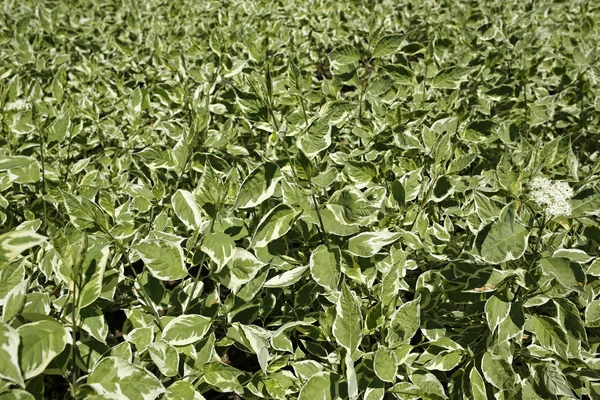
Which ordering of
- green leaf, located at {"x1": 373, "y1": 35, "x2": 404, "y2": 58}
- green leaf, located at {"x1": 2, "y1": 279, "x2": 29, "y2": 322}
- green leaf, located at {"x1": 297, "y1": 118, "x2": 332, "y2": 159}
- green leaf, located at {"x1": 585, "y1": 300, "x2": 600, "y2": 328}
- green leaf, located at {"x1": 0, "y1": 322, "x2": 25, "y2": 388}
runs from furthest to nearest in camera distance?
1. green leaf, located at {"x1": 373, "y1": 35, "x2": 404, "y2": 58}
2. green leaf, located at {"x1": 585, "y1": 300, "x2": 600, "y2": 328}
3. green leaf, located at {"x1": 297, "y1": 118, "x2": 332, "y2": 159}
4. green leaf, located at {"x1": 2, "y1": 279, "x2": 29, "y2": 322}
5. green leaf, located at {"x1": 0, "y1": 322, "x2": 25, "y2": 388}

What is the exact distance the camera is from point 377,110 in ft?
6.60

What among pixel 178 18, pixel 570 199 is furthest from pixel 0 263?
pixel 178 18

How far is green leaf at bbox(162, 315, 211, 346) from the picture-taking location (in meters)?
1.27

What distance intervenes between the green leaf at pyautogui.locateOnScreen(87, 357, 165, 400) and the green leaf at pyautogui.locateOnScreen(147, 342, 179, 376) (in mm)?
176

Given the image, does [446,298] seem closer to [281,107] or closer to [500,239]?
[500,239]

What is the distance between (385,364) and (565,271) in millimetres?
491

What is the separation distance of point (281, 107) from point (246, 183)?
1.07 m

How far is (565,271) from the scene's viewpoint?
1164 millimetres

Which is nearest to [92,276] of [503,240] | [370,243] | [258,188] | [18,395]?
[18,395]

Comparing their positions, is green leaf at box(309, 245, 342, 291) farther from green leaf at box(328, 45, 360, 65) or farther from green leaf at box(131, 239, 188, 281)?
green leaf at box(328, 45, 360, 65)

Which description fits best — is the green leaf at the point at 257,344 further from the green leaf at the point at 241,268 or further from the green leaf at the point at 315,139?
the green leaf at the point at 315,139

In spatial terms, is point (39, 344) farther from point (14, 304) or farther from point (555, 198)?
point (555, 198)

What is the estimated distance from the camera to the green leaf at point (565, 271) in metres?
1.15

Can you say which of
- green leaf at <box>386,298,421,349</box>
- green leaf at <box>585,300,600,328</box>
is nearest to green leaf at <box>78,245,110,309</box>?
green leaf at <box>386,298,421,349</box>
